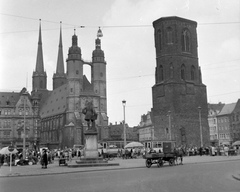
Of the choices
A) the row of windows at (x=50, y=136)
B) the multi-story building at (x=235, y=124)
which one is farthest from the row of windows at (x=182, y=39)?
the row of windows at (x=50, y=136)

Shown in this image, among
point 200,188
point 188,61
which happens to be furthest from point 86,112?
point 188,61

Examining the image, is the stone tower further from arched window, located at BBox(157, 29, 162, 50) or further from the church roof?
the church roof

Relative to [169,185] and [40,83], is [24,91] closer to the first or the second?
[40,83]

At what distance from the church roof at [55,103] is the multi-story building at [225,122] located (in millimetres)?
42959

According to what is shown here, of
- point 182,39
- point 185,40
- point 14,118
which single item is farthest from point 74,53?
point 185,40

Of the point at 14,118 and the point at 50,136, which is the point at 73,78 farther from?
the point at 14,118

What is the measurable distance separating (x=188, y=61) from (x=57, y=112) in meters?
49.8

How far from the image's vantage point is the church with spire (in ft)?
316

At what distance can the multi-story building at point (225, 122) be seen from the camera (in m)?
90.8

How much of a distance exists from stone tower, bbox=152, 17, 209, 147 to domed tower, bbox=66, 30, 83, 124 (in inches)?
1260

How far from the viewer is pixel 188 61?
2726 inches

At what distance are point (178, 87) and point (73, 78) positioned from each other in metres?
38.0

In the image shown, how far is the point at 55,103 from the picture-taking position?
4368 inches

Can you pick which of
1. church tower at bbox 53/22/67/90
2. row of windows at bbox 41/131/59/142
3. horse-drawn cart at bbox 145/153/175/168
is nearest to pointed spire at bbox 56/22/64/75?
church tower at bbox 53/22/67/90
